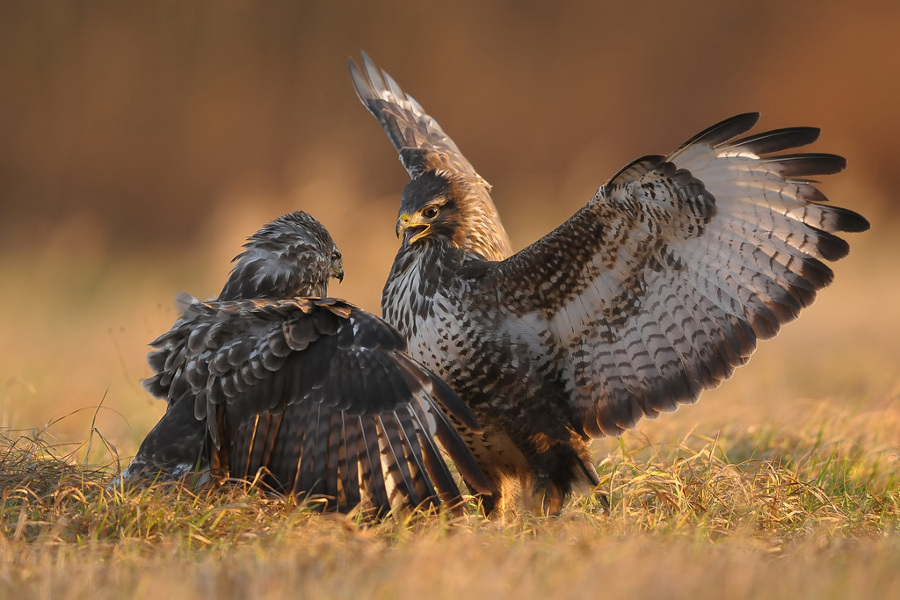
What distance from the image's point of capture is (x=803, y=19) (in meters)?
15.3

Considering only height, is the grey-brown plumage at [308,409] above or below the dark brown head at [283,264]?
below

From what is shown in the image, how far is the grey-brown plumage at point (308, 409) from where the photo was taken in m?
3.68

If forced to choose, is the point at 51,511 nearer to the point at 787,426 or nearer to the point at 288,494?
the point at 288,494

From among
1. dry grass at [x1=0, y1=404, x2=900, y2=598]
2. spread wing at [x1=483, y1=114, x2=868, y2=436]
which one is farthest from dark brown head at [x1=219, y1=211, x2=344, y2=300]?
dry grass at [x1=0, y1=404, x2=900, y2=598]

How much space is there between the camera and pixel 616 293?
4.27 meters

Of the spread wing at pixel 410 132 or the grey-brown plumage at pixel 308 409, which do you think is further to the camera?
the spread wing at pixel 410 132

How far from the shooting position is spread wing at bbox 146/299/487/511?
12.1 ft

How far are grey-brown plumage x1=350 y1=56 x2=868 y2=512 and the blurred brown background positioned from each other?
9930 mm

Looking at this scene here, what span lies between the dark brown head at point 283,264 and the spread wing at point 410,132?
0.82m

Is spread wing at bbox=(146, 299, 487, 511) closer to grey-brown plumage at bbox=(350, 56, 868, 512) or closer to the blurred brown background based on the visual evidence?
grey-brown plumage at bbox=(350, 56, 868, 512)

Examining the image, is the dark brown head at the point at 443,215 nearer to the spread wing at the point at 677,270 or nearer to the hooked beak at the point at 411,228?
the hooked beak at the point at 411,228

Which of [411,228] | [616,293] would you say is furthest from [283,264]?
[616,293]

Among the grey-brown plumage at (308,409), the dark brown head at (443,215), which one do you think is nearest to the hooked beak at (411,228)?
the dark brown head at (443,215)

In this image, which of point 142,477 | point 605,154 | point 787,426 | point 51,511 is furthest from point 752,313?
point 605,154
